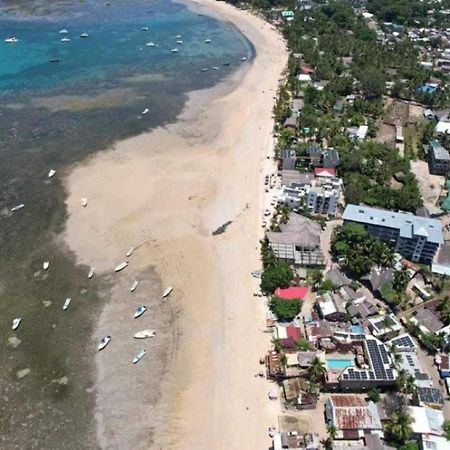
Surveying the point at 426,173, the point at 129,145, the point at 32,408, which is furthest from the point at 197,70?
the point at 32,408

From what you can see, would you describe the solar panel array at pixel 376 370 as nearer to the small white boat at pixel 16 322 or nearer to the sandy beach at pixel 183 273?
the sandy beach at pixel 183 273

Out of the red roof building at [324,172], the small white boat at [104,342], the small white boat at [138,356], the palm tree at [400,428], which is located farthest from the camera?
the red roof building at [324,172]

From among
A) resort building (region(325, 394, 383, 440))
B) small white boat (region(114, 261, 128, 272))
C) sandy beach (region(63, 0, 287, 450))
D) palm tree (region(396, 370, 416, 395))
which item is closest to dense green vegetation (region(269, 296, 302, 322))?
sandy beach (region(63, 0, 287, 450))

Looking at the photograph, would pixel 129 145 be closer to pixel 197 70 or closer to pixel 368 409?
pixel 197 70

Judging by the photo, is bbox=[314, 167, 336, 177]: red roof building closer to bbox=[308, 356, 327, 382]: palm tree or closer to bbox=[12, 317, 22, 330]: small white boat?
bbox=[308, 356, 327, 382]: palm tree

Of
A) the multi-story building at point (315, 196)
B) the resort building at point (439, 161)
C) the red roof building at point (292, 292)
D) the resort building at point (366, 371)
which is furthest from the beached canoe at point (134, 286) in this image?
the resort building at point (439, 161)

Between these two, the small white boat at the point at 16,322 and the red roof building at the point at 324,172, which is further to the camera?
the red roof building at the point at 324,172
